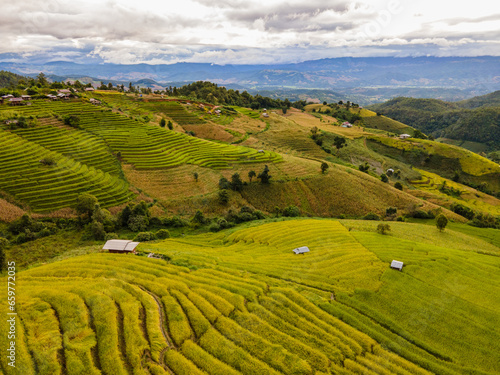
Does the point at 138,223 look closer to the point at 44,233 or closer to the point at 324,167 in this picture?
the point at 44,233

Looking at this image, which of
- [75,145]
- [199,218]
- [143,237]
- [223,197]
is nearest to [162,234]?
[143,237]

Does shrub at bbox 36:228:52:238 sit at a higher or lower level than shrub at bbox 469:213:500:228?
higher

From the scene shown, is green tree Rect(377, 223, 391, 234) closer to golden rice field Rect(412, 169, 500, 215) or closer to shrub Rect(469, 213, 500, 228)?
shrub Rect(469, 213, 500, 228)

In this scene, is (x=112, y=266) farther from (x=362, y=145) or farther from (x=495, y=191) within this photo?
(x=495, y=191)

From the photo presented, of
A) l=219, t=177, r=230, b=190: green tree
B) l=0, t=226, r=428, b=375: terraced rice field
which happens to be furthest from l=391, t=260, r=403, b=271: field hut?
l=219, t=177, r=230, b=190: green tree

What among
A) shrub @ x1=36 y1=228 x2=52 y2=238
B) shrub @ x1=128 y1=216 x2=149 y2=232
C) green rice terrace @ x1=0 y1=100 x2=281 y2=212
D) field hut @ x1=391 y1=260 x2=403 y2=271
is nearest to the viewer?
field hut @ x1=391 y1=260 x2=403 y2=271

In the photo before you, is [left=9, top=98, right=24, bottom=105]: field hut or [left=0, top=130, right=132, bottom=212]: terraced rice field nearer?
[left=0, top=130, right=132, bottom=212]: terraced rice field

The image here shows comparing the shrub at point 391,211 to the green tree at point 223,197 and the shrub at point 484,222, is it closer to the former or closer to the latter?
the shrub at point 484,222

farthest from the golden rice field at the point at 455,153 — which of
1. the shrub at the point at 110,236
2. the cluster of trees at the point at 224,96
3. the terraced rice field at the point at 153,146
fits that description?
the shrub at the point at 110,236
